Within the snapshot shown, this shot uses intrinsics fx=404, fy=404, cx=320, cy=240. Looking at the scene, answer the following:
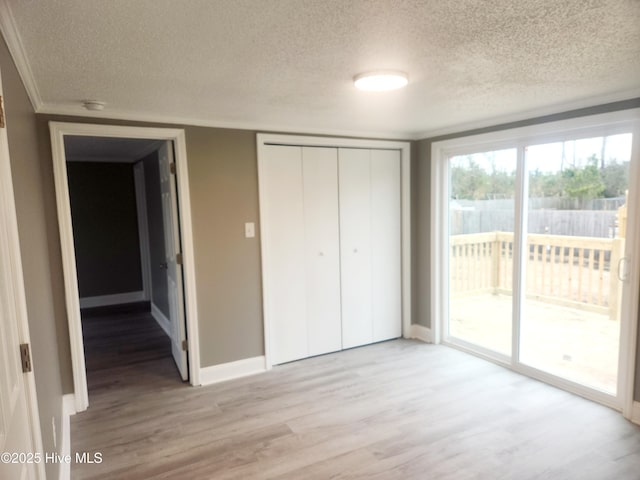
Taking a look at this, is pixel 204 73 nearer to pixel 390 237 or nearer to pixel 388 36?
pixel 388 36

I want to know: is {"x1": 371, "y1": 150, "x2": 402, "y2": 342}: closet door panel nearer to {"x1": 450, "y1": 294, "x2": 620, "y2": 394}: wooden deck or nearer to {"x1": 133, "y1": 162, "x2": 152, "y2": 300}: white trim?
{"x1": 450, "y1": 294, "x2": 620, "y2": 394}: wooden deck

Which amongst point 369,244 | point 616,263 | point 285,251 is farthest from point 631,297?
point 285,251

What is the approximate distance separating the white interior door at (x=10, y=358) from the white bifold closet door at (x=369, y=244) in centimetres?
312

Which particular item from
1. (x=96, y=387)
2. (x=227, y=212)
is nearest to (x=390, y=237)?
(x=227, y=212)

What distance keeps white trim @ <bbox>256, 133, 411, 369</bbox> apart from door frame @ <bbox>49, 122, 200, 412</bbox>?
639mm

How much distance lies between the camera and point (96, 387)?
353 centimetres

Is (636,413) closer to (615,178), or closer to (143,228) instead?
(615,178)

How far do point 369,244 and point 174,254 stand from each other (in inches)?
78.6

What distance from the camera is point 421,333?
4582 mm

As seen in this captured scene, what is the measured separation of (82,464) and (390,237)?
3330 mm

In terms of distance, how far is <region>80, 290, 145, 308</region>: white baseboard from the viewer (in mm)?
6395

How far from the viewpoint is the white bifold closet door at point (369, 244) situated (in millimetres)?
4227

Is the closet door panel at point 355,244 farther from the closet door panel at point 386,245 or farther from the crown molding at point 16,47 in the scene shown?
the crown molding at point 16,47

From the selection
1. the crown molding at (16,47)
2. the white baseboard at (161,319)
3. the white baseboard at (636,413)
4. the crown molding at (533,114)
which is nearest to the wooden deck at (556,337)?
the white baseboard at (636,413)
